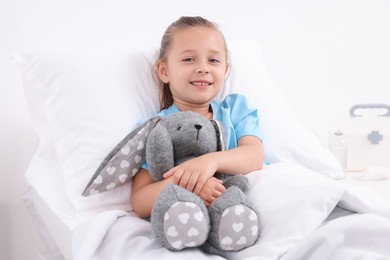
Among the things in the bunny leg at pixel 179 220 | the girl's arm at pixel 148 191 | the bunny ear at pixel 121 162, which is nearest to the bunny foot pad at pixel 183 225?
the bunny leg at pixel 179 220

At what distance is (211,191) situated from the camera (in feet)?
3.35

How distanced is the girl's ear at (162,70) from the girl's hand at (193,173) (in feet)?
1.07

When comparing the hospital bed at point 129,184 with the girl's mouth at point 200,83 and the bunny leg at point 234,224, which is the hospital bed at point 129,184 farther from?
the girl's mouth at point 200,83

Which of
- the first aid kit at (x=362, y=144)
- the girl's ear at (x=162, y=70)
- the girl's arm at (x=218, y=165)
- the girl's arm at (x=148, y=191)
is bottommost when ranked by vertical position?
the first aid kit at (x=362, y=144)

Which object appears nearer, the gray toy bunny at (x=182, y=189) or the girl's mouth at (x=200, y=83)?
the gray toy bunny at (x=182, y=189)

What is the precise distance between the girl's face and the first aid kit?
0.62 m

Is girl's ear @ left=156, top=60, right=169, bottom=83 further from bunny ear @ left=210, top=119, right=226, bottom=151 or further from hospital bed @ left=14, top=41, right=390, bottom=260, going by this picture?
bunny ear @ left=210, top=119, right=226, bottom=151

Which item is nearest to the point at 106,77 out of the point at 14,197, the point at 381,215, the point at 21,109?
the point at 21,109

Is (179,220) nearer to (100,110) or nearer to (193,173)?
(193,173)

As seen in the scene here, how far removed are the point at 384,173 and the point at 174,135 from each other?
781mm

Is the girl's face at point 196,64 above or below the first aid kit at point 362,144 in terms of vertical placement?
above

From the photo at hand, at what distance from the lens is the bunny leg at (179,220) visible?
2.95 feet

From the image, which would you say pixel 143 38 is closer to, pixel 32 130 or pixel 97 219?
pixel 32 130

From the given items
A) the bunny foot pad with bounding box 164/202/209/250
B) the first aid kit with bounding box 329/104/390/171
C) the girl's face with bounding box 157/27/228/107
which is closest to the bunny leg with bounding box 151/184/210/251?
the bunny foot pad with bounding box 164/202/209/250
